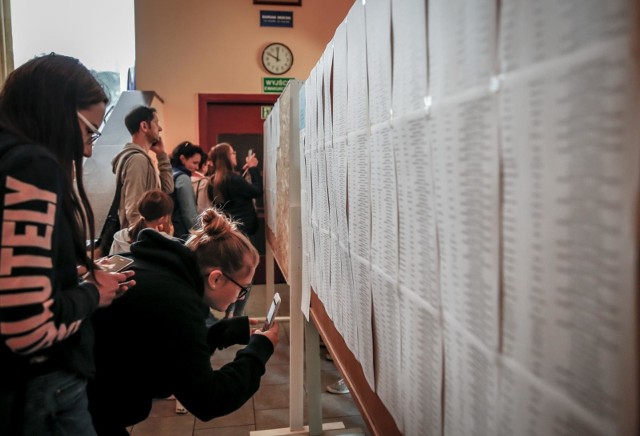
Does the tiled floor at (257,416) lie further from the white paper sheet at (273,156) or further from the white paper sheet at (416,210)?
A: the white paper sheet at (416,210)

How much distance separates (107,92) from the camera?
4.19 feet

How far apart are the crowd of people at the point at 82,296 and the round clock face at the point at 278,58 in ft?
14.9

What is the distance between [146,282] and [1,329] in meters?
0.42

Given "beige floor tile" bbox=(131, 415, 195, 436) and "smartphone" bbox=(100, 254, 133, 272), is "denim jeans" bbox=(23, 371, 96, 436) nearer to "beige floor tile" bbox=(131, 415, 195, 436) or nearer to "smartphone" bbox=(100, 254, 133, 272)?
"smartphone" bbox=(100, 254, 133, 272)

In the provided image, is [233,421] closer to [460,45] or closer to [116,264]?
[116,264]

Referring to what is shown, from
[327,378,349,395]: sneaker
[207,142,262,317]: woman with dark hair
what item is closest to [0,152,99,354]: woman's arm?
[327,378,349,395]: sneaker

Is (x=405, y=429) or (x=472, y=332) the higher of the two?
(x=472, y=332)

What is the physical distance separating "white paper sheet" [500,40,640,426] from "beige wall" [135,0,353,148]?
560cm

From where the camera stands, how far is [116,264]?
54.4 inches

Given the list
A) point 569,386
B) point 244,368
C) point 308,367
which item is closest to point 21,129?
point 244,368

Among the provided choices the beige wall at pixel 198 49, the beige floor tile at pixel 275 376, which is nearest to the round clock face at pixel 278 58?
the beige wall at pixel 198 49

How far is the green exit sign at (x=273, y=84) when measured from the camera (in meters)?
5.88

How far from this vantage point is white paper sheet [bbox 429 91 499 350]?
1.86 feet

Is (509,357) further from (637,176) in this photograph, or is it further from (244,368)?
(244,368)
